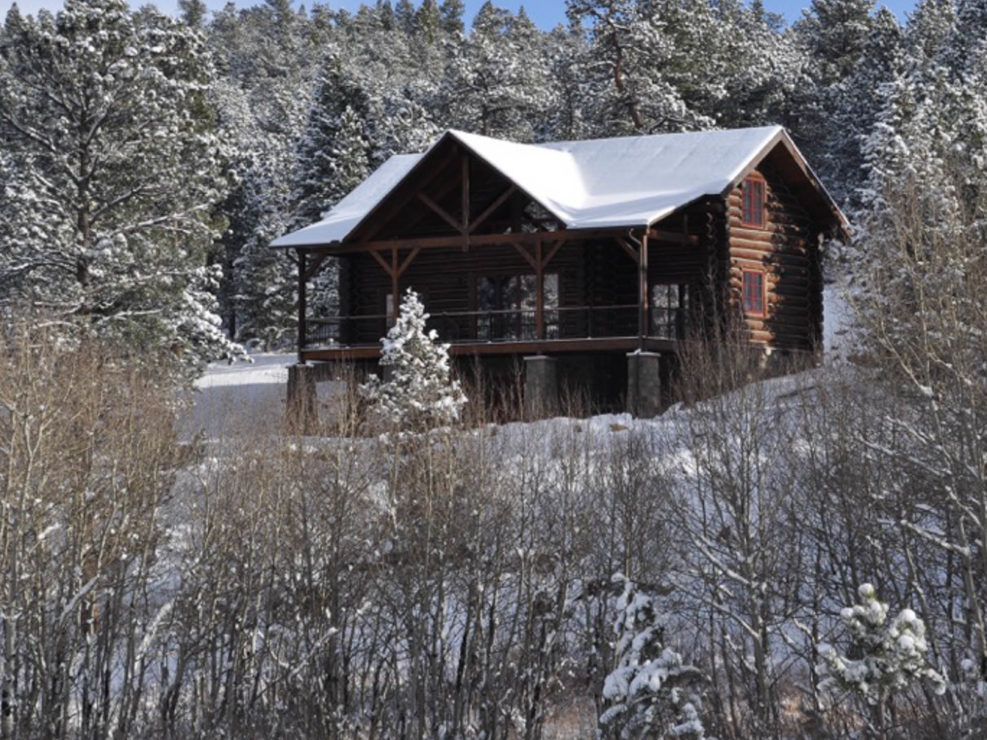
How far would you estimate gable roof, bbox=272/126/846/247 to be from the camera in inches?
1510

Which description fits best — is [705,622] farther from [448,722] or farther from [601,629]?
[448,722]

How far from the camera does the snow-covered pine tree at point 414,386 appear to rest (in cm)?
2941

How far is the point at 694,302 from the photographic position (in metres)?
40.2

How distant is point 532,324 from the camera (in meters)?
39.6

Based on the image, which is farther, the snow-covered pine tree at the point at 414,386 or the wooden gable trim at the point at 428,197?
the wooden gable trim at the point at 428,197

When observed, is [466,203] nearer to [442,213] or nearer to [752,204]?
[442,213]

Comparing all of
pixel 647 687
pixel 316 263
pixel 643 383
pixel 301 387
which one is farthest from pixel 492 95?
pixel 647 687

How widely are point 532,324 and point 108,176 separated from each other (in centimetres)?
1119

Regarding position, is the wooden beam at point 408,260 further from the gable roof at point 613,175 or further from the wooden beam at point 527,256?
the wooden beam at point 527,256

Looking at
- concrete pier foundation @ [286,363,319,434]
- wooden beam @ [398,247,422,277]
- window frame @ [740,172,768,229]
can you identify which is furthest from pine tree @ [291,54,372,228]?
window frame @ [740,172,768,229]

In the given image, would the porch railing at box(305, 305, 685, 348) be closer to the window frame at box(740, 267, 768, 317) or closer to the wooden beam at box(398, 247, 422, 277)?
the wooden beam at box(398, 247, 422, 277)

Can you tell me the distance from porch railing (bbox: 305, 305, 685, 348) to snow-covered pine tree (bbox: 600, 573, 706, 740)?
16080 mm

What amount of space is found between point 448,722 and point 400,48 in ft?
433

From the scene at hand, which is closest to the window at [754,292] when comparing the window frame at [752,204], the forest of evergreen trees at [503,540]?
the window frame at [752,204]
